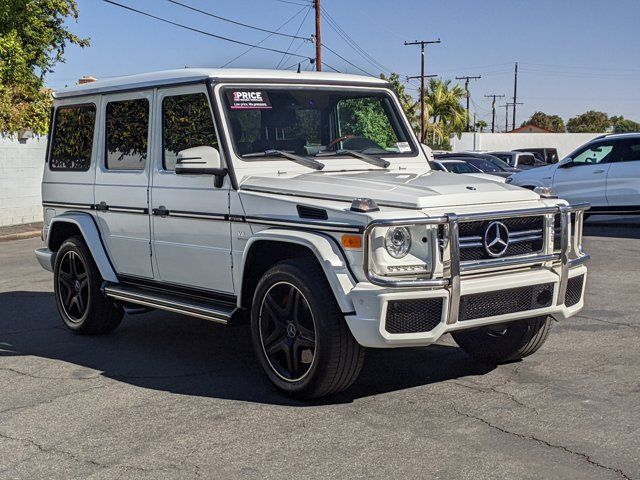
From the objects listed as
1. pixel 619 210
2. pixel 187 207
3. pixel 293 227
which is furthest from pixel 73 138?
pixel 619 210

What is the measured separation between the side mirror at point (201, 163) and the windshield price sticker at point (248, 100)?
0.43 metres

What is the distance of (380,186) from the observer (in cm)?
587

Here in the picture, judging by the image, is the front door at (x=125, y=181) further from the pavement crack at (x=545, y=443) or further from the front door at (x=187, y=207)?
the pavement crack at (x=545, y=443)

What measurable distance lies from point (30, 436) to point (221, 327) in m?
3.15

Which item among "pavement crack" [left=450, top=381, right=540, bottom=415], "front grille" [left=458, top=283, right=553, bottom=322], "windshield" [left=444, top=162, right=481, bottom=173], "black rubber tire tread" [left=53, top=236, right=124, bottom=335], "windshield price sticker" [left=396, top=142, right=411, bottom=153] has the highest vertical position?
"windshield price sticker" [left=396, top=142, right=411, bottom=153]

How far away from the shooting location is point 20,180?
21.1 m

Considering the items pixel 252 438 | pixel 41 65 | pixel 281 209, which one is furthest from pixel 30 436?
pixel 41 65

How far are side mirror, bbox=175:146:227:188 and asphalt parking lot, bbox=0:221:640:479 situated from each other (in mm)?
1410

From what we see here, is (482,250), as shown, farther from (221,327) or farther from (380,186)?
(221,327)

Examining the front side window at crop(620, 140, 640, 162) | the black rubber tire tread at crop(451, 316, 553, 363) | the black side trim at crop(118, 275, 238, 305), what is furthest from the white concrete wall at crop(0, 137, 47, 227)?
the black rubber tire tread at crop(451, 316, 553, 363)

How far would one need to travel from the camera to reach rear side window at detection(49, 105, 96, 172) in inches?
316

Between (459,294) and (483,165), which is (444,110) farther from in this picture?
(459,294)

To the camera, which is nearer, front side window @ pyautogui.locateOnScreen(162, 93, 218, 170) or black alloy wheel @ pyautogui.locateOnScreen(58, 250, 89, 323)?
front side window @ pyautogui.locateOnScreen(162, 93, 218, 170)

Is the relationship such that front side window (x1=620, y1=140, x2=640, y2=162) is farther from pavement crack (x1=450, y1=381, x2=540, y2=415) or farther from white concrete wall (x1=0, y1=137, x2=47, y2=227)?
white concrete wall (x1=0, y1=137, x2=47, y2=227)
